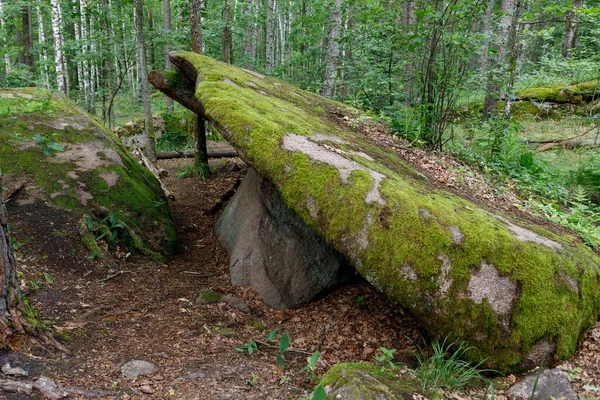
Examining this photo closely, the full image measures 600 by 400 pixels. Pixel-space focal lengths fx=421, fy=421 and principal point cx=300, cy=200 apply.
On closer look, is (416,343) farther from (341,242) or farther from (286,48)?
(286,48)

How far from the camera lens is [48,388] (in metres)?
2.51

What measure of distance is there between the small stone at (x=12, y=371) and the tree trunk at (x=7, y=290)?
0.54ft

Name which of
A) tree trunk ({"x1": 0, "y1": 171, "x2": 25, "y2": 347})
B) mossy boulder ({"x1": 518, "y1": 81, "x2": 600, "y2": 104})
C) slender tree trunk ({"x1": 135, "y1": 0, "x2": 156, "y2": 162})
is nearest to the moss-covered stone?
tree trunk ({"x1": 0, "y1": 171, "x2": 25, "y2": 347})

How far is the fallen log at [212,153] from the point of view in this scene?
36.0 ft

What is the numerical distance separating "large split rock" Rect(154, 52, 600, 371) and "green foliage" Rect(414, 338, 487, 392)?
113 mm

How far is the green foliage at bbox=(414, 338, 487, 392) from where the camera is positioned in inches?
116

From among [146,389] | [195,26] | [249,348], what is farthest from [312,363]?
[195,26]

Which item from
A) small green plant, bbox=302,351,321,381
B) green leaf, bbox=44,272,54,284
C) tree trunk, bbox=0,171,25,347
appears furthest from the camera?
green leaf, bbox=44,272,54,284

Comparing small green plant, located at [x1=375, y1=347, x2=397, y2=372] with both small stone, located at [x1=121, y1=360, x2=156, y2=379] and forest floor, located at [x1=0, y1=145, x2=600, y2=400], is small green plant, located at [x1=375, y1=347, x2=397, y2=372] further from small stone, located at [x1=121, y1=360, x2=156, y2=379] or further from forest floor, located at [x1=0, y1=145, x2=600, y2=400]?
small stone, located at [x1=121, y1=360, x2=156, y2=379]

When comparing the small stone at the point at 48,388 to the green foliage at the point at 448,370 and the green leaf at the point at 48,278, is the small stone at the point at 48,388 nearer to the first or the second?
the green leaf at the point at 48,278

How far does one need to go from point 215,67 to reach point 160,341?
161 inches

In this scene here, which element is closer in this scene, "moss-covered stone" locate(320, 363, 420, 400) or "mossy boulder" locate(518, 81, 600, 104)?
"moss-covered stone" locate(320, 363, 420, 400)

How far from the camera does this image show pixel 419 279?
3.22m

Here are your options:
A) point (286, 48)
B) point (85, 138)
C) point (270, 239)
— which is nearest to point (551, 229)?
point (270, 239)
